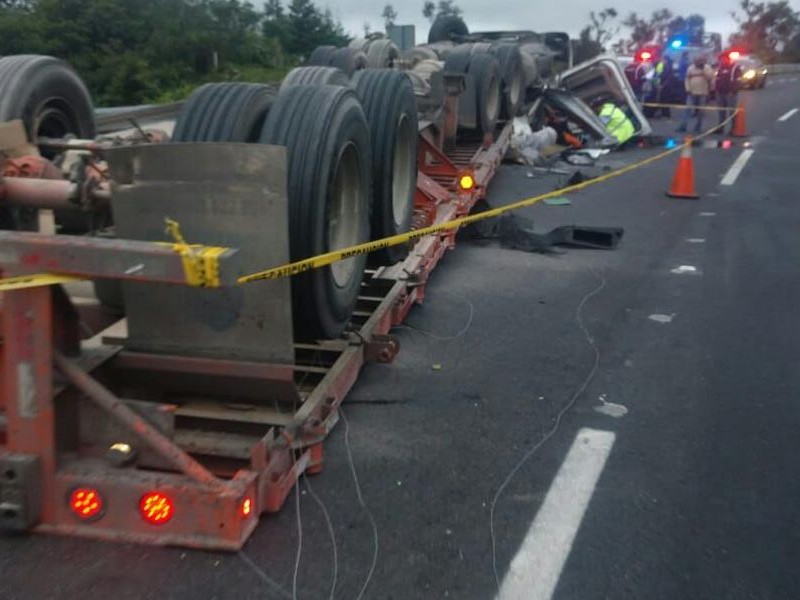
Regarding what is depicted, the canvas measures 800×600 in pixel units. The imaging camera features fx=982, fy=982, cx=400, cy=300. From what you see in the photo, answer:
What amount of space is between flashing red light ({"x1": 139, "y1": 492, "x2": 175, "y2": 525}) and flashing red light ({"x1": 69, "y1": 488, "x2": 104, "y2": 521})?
162 millimetres

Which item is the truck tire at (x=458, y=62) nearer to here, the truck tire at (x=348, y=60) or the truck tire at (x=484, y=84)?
the truck tire at (x=484, y=84)

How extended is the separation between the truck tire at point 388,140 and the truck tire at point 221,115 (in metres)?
1.35

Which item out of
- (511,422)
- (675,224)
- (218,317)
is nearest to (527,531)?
(511,422)

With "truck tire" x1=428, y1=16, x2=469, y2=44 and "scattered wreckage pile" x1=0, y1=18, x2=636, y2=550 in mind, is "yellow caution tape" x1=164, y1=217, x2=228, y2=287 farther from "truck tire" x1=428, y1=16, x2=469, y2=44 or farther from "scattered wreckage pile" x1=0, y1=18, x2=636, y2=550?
"truck tire" x1=428, y1=16, x2=469, y2=44

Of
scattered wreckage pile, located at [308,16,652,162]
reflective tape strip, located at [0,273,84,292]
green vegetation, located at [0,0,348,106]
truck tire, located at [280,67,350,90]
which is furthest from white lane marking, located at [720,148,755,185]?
green vegetation, located at [0,0,348,106]

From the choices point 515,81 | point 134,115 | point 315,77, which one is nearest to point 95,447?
point 315,77

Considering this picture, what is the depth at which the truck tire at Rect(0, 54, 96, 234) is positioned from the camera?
17.2ft

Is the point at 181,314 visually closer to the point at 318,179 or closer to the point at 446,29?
the point at 318,179

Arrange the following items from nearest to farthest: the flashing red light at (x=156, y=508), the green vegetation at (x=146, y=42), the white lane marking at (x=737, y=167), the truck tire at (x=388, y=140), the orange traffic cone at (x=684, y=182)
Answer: the flashing red light at (x=156, y=508) < the truck tire at (x=388, y=140) < the orange traffic cone at (x=684, y=182) < the white lane marking at (x=737, y=167) < the green vegetation at (x=146, y=42)

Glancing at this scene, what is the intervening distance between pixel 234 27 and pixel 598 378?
95.1ft

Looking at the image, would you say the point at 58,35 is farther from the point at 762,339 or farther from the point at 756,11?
the point at 756,11

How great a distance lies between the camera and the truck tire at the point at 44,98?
5.51 meters

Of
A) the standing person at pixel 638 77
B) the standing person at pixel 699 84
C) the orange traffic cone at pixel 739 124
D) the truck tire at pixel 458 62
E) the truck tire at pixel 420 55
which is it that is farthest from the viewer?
the standing person at pixel 638 77

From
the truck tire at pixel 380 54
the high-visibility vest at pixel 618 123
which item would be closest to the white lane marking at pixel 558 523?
the truck tire at pixel 380 54
